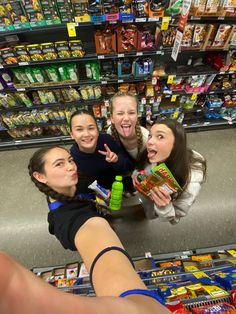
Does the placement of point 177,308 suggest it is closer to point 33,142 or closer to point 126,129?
point 126,129

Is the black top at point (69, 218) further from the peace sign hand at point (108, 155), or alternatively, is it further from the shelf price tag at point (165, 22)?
the shelf price tag at point (165, 22)

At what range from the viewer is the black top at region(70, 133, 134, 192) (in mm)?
1515

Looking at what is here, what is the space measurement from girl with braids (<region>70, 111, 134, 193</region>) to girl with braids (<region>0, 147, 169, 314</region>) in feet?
1.10

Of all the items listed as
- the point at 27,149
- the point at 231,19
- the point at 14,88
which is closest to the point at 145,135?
the point at 14,88

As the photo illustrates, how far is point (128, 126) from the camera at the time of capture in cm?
155

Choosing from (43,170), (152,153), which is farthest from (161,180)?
(43,170)

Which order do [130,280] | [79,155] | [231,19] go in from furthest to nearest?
1. [231,19]
2. [79,155]
3. [130,280]

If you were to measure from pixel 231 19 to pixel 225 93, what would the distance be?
1.02 metres

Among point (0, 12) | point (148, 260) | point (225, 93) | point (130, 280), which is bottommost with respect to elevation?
point (148, 260)

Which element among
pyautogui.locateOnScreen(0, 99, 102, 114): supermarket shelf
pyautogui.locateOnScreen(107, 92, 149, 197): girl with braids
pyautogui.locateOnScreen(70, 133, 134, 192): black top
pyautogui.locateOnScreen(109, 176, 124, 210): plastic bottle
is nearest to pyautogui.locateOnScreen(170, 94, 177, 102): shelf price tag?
pyautogui.locateOnScreen(0, 99, 102, 114): supermarket shelf

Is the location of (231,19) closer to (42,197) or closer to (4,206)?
(42,197)

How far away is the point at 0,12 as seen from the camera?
1.89m

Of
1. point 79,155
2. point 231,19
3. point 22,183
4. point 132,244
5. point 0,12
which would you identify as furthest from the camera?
point 22,183

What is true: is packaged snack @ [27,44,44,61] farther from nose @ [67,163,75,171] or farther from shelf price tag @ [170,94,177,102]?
shelf price tag @ [170,94,177,102]
